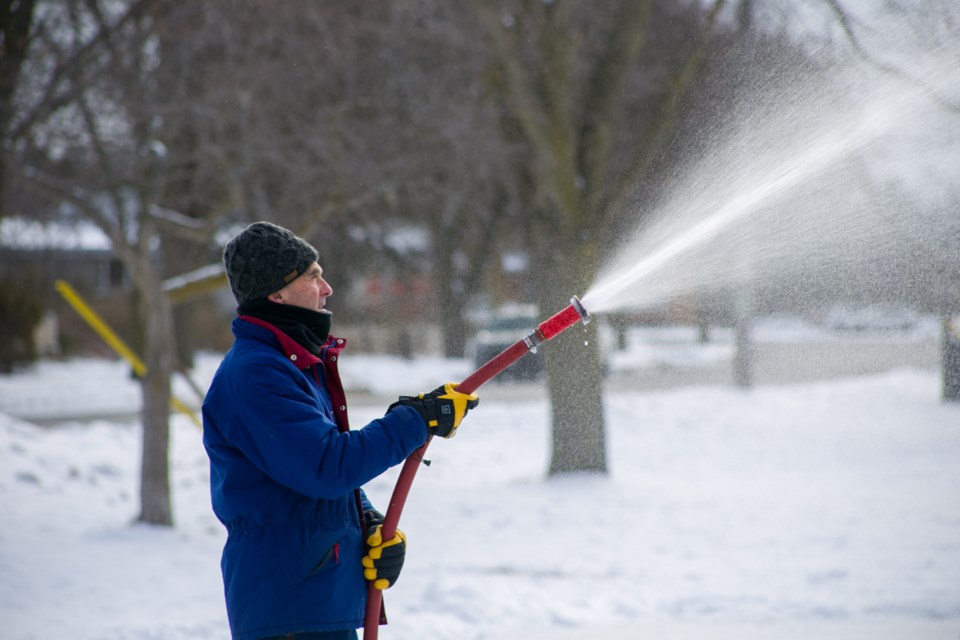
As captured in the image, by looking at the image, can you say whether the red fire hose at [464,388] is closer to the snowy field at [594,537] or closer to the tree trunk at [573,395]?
the snowy field at [594,537]

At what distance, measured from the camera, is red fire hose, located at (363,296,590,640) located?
234 centimetres

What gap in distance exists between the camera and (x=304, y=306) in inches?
91.3

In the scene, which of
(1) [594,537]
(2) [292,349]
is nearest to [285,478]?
(2) [292,349]

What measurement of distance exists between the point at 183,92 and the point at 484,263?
16.1 meters

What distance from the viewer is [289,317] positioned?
2.28 m

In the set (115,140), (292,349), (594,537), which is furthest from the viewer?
(115,140)

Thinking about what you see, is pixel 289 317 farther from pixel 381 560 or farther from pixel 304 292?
pixel 381 560

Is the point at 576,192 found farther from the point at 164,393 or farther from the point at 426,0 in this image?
the point at 426,0

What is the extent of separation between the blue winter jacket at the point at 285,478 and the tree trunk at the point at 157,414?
4.53m

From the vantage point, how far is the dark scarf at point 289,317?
7.44ft

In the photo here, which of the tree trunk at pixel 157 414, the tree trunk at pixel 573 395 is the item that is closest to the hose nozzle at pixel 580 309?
the tree trunk at pixel 157 414

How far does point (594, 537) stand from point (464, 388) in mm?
4322

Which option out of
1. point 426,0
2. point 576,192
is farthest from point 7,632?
point 426,0

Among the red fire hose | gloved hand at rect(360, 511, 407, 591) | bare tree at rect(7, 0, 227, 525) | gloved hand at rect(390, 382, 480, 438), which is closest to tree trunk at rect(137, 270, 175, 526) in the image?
bare tree at rect(7, 0, 227, 525)
